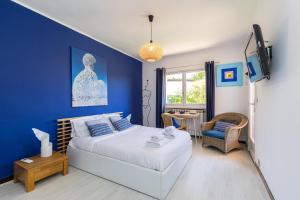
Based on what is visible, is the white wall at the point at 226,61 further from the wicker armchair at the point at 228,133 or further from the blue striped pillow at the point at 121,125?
the blue striped pillow at the point at 121,125

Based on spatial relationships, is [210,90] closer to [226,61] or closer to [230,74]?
[230,74]

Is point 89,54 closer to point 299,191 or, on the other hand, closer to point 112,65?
point 112,65

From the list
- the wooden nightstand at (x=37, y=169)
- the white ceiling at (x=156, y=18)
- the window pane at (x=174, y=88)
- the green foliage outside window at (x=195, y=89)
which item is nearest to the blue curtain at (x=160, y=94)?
the window pane at (x=174, y=88)

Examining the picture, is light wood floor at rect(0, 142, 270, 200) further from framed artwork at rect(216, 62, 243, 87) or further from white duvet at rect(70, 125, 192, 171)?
framed artwork at rect(216, 62, 243, 87)

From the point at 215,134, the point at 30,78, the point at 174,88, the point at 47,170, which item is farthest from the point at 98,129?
the point at 174,88

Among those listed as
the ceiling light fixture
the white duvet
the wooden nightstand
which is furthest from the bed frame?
the ceiling light fixture

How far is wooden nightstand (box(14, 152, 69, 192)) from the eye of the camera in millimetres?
2141

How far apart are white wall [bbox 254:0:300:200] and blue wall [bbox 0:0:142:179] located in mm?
3483

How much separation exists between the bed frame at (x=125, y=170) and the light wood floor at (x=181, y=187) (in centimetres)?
8

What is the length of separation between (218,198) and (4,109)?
10.8 feet

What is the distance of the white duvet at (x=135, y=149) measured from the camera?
6.89 ft

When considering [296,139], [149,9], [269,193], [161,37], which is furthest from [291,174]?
[161,37]

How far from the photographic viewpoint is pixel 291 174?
142 cm

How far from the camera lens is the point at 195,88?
197 inches
